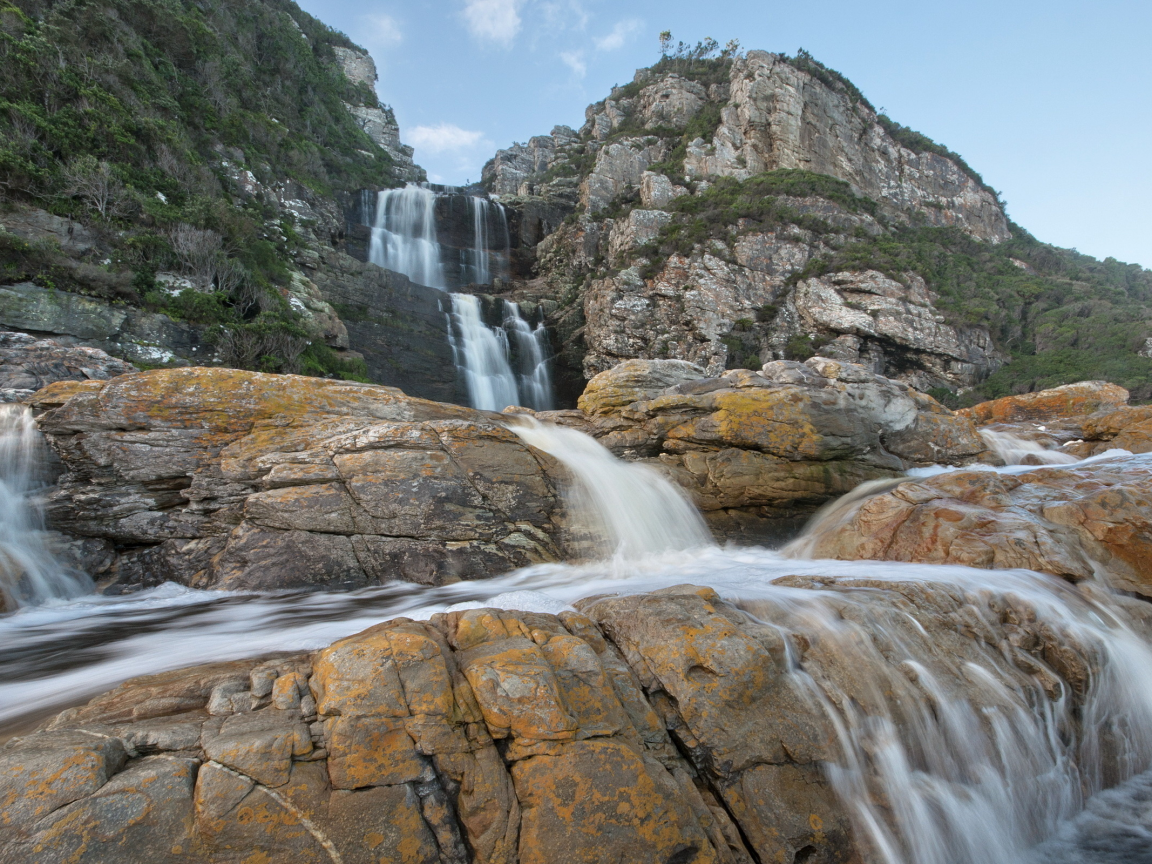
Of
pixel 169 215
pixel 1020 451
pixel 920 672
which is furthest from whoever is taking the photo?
pixel 169 215

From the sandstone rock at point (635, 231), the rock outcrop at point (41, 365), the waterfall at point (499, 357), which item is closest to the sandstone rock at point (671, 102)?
the sandstone rock at point (635, 231)

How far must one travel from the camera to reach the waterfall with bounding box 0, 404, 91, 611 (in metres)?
5.89

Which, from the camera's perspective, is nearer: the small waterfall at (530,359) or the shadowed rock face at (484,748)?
the shadowed rock face at (484,748)

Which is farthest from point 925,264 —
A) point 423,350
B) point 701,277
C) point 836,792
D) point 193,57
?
point 193,57

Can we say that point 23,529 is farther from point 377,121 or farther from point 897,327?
point 377,121

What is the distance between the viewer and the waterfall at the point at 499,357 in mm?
22484

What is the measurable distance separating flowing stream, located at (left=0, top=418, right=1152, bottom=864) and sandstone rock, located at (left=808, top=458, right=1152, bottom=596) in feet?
1.74

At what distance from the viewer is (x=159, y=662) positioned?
12.9ft

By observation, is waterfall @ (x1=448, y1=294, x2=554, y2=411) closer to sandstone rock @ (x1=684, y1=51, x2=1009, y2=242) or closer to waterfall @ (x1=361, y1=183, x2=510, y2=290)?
waterfall @ (x1=361, y1=183, x2=510, y2=290)

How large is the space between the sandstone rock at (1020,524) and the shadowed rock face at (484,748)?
2.65m

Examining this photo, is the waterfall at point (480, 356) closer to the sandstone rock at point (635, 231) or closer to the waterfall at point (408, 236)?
the waterfall at point (408, 236)

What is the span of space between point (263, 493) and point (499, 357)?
17.7 meters

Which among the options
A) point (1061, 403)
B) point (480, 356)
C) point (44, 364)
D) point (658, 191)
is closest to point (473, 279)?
point (480, 356)

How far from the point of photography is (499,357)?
78.6 feet
